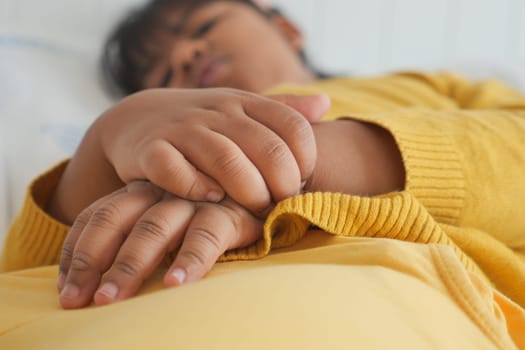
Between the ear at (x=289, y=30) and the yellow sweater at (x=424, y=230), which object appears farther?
the ear at (x=289, y=30)

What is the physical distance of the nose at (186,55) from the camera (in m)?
1.18

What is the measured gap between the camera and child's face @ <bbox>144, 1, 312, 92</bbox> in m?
1.16

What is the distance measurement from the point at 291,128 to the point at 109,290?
0.17 meters

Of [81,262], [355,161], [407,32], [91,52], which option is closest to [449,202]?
[355,161]

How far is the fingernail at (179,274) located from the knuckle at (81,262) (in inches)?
2.6

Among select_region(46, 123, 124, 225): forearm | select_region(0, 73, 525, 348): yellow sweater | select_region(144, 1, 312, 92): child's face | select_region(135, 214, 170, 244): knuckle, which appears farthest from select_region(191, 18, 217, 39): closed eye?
select_region(135, 214, 170, 244): knuckle

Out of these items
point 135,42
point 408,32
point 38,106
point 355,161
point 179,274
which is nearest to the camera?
point 179,274

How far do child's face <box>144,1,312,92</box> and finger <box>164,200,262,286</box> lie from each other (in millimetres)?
684

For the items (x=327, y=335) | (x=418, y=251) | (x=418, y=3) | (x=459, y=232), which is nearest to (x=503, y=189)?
(x=459, y=232)

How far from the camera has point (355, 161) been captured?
55 cm

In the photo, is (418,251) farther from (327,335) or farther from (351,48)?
(351,48)

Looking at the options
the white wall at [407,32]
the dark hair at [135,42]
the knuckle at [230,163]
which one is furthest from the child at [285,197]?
the white wall at [407,32]

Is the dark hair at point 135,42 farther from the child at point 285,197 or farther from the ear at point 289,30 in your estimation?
the child at point 285,197

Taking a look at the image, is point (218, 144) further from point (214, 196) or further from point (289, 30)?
point (289, 30)
